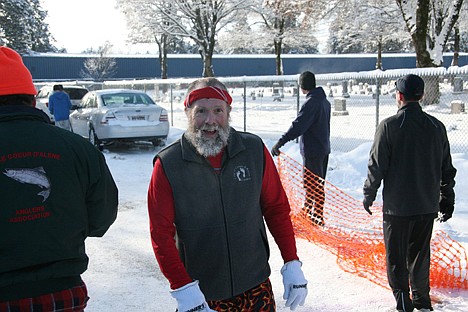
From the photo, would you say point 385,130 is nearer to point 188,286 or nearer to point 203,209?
point 203,209

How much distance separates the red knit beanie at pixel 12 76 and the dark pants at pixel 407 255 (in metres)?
2.72

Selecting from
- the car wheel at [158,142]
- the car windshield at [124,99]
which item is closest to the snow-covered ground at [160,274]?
the car windshield at [124,99]

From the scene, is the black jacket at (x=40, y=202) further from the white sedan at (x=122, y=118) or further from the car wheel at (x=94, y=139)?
the car wheel at (x=94, y=139)

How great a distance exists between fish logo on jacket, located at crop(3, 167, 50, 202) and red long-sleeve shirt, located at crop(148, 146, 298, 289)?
0.61m

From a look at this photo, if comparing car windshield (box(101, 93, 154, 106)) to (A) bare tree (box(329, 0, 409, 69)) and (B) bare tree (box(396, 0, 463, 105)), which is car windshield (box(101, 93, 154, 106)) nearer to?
(B) bare tree (box(396, 0, 463, 105))

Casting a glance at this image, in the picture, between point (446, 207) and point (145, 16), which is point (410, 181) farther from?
point (145, 16)

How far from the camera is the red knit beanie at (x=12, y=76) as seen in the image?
2213 mm

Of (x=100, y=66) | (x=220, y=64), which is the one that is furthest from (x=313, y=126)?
(x=220, y=64)

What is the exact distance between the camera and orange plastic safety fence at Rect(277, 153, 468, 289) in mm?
4660

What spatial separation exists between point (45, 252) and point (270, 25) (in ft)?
116

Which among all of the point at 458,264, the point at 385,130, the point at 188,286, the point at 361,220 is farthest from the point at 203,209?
the point at 361,220

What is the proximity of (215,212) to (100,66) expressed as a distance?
58973mm

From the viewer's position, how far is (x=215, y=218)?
8.50ft

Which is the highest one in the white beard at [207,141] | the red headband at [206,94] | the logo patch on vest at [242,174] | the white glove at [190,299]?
the red headband at [206,94]
